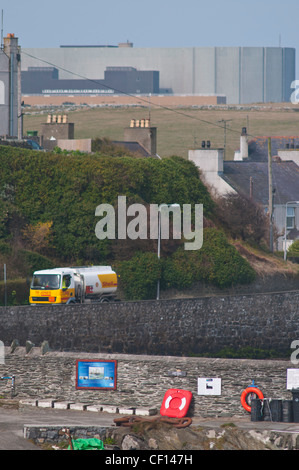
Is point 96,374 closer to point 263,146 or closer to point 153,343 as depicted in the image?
point 153,343

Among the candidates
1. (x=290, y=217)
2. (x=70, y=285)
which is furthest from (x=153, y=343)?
(x=290, y=217)

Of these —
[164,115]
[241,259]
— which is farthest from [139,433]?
[164,115]

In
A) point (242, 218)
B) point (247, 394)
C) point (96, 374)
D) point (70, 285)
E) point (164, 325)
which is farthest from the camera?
point (242, 218)

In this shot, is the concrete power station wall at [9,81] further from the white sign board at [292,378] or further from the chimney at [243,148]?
the white sign board at [292,378]

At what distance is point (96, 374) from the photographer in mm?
31781

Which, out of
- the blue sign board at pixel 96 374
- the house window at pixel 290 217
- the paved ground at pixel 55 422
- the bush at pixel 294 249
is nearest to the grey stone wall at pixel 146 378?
the blue sign board at pixel 96 374

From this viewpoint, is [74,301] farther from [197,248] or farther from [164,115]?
[164,115]

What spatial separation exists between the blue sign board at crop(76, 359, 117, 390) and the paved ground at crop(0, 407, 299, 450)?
4.65ft

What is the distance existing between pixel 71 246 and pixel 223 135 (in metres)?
88.0

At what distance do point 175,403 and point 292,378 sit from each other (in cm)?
368

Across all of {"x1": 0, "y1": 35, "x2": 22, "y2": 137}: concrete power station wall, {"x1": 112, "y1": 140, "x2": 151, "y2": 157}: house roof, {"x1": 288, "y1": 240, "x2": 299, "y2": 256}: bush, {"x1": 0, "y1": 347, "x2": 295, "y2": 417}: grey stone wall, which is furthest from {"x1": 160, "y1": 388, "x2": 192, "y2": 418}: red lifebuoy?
{"x1": 112, "y1": 140, "x2": 151, "y2": 157}: house roof

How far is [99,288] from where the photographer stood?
44.8 meters

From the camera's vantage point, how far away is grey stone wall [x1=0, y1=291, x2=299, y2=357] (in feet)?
126

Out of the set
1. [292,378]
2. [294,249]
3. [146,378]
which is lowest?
[146,378]
